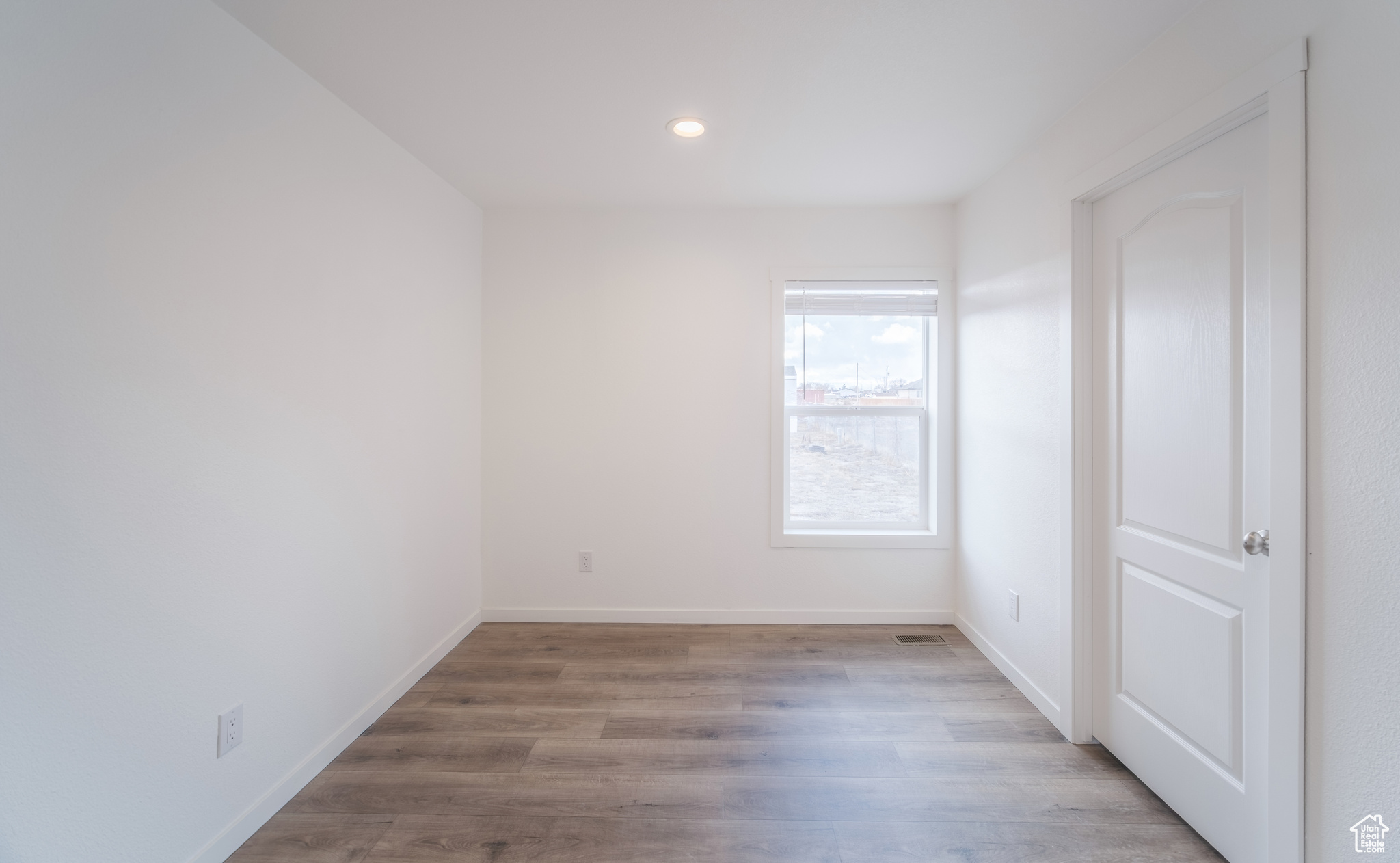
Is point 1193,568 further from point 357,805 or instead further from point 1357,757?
point 357,805

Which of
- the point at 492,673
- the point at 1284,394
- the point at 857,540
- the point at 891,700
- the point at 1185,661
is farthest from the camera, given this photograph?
the point at 857,540

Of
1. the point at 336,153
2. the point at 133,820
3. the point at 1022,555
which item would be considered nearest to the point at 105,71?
the point at 336,153

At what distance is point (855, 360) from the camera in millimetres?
3529

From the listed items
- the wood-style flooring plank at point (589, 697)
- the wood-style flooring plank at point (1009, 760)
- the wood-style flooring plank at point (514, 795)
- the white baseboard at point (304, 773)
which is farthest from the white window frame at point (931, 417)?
the white baseboard at point (304, 773)

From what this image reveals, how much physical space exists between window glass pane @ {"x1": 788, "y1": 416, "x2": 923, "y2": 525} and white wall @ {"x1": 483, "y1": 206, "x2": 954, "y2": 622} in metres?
0.24

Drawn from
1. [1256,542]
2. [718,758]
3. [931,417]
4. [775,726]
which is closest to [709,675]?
[775,726]

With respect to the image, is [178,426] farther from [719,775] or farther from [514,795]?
[719,775]

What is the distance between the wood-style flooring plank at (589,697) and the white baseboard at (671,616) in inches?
31.1

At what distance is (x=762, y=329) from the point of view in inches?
135

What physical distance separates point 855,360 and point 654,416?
1261 millimetres

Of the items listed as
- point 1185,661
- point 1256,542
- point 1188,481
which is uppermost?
point 1188,481

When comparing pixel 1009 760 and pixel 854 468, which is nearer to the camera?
pixel 1009 760

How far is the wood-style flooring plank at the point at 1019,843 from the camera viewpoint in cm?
164

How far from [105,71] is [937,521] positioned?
3.71 meters
